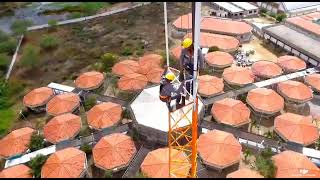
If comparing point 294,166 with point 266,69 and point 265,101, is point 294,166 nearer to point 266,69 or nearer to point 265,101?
point 265,101

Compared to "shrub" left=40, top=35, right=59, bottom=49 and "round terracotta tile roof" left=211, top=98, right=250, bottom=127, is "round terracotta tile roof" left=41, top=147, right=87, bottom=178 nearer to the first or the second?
"round terracotta tile roof" left=211, top=98, right=250, bottom=127

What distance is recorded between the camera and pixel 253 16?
44688mm

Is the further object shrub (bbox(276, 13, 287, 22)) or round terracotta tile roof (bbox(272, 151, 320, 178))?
shrub (bbox(276, 13, 287, 22))

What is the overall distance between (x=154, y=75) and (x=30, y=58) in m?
14.8

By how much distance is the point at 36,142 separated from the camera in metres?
26.0

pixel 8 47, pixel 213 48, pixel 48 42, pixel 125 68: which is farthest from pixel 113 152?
pixel 8 47

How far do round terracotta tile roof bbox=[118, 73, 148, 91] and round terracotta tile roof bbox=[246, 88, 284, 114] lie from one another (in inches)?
363

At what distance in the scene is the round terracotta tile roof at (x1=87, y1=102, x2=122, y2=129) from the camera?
2708 centimetres

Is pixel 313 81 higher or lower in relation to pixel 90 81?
lower

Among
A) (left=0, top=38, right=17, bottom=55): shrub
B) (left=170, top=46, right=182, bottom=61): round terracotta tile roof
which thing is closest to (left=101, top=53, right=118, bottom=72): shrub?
(left=170, top=46, right=182, bottom=61): round terracotta tile roof

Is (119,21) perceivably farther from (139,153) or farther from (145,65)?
(139,153)

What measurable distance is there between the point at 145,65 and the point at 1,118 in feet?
45.6

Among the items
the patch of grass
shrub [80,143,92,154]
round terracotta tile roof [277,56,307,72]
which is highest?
round terracotta tile roof [277,56,307,72]

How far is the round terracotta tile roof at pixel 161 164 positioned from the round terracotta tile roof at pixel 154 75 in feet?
30.5
